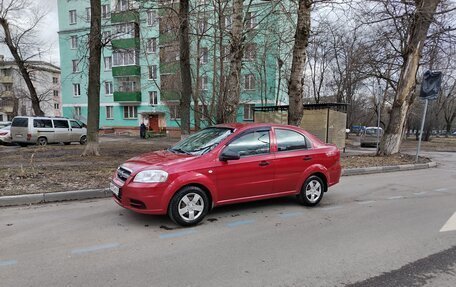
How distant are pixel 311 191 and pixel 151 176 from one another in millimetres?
3218

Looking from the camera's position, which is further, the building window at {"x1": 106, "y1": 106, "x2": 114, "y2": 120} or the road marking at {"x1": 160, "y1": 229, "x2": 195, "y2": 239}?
the building window at {"x1": 106, "y1": 106, "x2": 114, "y2": 120}

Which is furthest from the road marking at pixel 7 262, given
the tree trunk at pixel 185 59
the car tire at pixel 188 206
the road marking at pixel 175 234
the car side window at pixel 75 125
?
the car side window at pixel 75 125

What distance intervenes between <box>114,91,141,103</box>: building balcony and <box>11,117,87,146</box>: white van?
16.2 metres

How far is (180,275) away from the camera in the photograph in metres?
3.55

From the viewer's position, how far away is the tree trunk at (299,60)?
10397mm

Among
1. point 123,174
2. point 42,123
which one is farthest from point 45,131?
point 123,174

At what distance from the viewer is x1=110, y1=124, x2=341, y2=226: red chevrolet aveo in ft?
16.3

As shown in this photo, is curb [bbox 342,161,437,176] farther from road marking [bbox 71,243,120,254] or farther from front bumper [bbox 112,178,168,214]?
road marking [bbox 71,243,120,254]

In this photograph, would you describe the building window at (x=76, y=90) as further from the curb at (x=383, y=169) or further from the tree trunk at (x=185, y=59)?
the curb at (x=383, y=169)

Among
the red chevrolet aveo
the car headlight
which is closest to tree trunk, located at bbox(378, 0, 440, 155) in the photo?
the red chevrolet aveo

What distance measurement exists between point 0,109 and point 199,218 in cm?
6599

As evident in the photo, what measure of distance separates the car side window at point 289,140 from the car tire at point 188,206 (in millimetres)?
1804

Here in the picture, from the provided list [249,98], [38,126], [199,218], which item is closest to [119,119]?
[249,98]

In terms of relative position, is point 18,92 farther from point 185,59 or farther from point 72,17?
point 185,59
